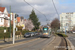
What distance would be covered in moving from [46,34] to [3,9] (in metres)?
23.4

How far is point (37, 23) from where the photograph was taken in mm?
106250

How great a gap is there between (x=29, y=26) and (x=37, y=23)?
15.9 metres

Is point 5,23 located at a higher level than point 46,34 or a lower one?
higher

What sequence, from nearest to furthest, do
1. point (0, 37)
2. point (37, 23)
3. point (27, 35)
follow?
point (0, 37), point (27, 35), point (37, 23)

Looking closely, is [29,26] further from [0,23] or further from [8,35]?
[8,35]

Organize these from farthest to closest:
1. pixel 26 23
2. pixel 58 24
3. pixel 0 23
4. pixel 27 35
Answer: pixel 26 23 → pixel 58 24 → pixel 0 23 → pixel 27 35

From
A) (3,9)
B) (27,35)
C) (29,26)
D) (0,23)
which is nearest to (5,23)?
(0,23)

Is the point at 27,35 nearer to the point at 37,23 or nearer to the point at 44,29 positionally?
the point at 44,29

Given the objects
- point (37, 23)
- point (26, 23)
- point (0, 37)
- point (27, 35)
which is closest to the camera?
point (0, 37)

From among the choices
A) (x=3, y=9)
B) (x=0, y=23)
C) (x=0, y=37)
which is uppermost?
(x=3, y=9)

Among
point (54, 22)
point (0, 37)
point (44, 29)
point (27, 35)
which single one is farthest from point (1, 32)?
point (54, 22)

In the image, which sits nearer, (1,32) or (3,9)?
(1,32)

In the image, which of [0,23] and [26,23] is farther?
[26,23]

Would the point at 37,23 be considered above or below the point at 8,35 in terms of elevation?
above
